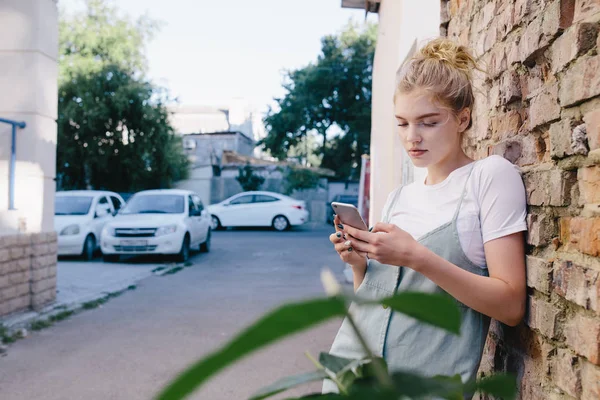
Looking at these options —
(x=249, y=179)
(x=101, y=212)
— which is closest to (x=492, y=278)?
(x=101, y=212)

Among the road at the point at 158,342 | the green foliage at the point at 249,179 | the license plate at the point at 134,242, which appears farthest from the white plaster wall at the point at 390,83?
the green foliage at the point at 249,179

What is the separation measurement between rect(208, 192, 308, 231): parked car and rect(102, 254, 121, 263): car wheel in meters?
8.95

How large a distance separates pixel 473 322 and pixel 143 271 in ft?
32.4

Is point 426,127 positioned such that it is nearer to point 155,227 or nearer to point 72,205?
point 155,227

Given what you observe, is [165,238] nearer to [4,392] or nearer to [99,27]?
[4,392]

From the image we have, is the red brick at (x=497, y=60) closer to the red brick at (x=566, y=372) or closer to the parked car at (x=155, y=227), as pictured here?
the red brick at (x=566, y=372)

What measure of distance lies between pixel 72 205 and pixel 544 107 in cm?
1264

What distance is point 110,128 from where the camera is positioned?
2405cm

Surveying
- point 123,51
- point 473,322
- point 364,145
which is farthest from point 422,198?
point 364,145

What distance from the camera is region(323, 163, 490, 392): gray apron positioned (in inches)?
63.2

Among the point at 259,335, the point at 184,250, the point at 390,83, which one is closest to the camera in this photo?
the point at 259,335

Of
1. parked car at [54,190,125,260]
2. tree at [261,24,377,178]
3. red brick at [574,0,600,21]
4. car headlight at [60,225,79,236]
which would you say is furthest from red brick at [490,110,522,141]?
tree at [261,24,377,178]

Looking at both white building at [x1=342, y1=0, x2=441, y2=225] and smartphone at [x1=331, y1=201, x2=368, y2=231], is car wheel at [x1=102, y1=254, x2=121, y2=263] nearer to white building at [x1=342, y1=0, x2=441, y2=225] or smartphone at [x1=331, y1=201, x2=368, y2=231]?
white building at [x1=342, y1=0, x2=441, y2=225]

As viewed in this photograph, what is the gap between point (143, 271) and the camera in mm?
10883
